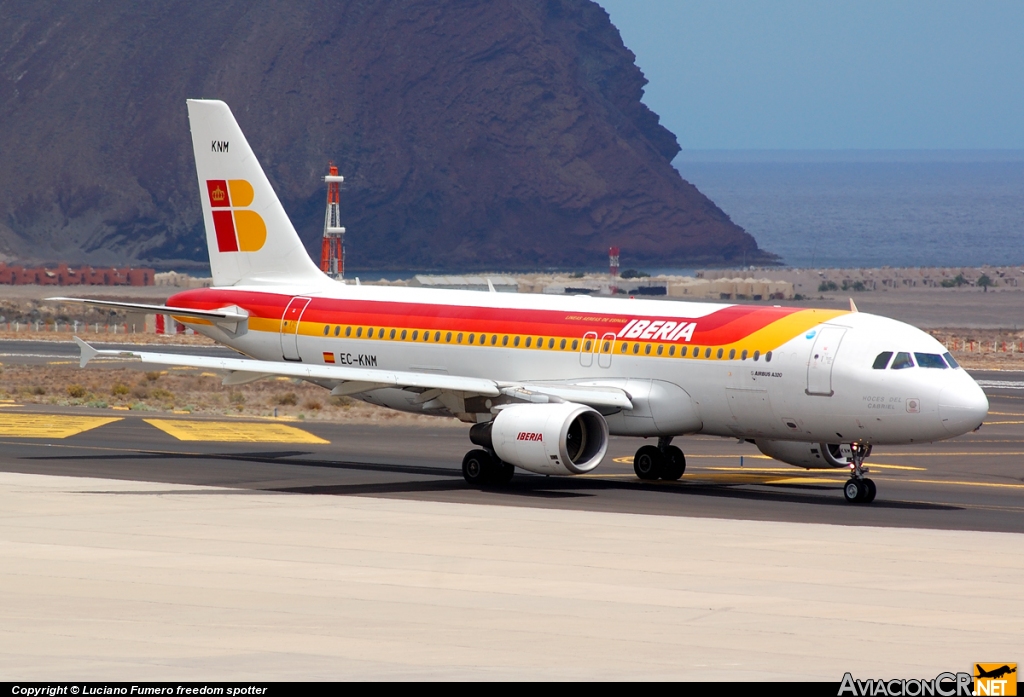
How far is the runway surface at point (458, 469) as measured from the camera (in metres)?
29.5

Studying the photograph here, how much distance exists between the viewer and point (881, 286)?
168875 mm

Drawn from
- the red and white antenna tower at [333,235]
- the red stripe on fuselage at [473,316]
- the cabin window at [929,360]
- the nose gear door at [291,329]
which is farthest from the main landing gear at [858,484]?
the red and white antenna tower at [333,235]

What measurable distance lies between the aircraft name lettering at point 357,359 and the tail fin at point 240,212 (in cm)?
320

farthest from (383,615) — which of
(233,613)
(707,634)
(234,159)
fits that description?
(234,159)

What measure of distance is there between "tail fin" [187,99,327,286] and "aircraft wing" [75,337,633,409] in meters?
6.11

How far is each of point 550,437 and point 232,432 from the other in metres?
15.9

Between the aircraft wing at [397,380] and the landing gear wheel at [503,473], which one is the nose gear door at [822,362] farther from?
the landing gear wheel at [503,473]

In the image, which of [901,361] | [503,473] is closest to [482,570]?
[503,473]

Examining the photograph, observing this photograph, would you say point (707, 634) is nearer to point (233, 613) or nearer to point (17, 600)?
point (233, 613)

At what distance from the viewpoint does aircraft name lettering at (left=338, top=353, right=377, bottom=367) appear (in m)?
36.2

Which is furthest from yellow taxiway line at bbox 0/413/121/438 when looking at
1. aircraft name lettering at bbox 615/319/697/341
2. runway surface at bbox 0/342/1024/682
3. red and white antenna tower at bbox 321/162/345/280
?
red and white antenna tower at bbox 321/162/345/280

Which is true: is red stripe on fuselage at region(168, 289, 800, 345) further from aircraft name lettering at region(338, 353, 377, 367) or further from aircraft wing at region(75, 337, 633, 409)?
aircraft wing at region(75, 337, 633, 409)

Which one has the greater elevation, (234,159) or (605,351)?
(234,159)

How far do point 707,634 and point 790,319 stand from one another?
16.1 metres
